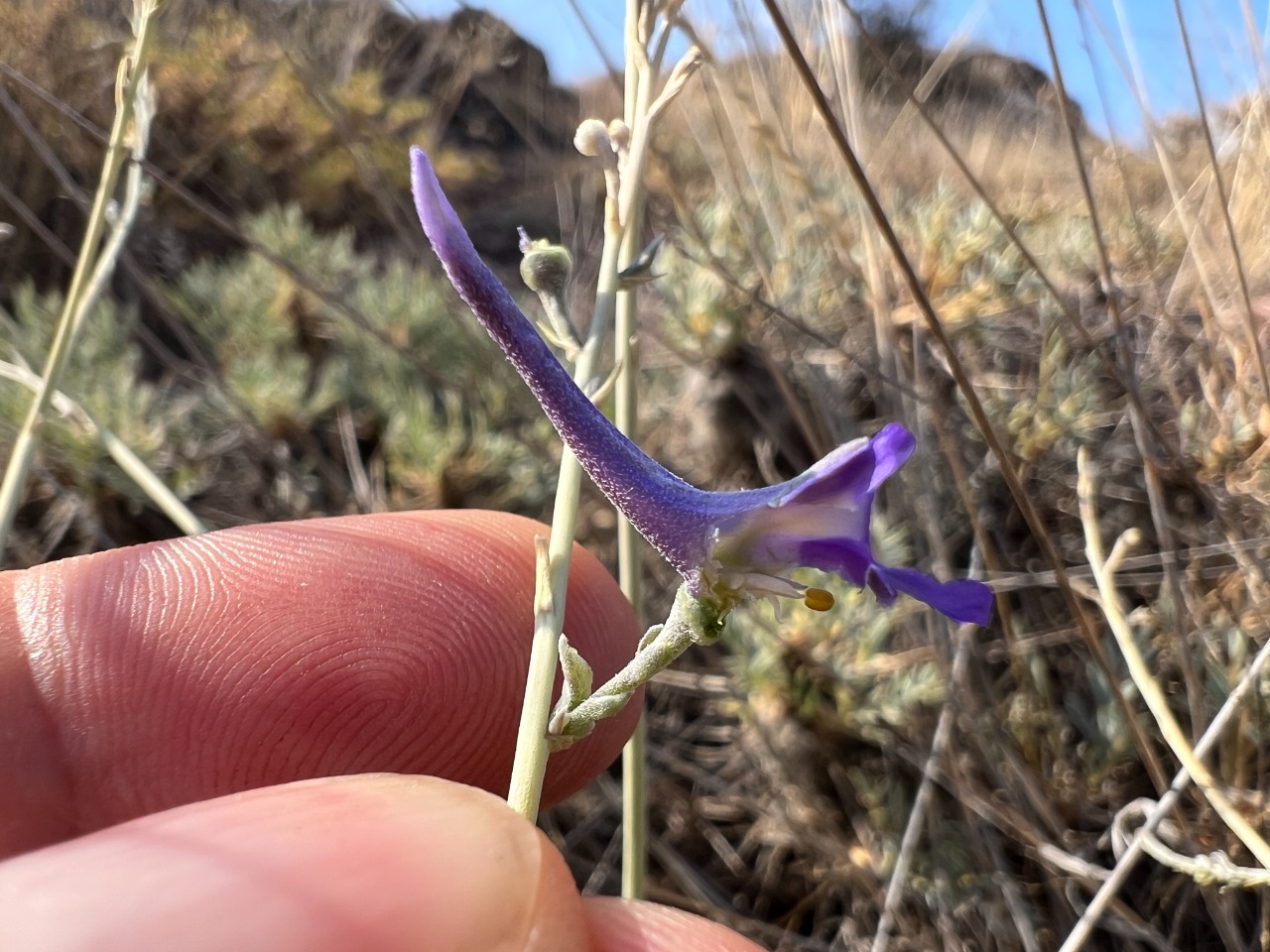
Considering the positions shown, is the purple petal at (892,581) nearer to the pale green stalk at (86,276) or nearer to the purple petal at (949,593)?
the purple petal at (949,593)

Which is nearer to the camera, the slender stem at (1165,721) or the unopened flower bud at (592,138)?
the unopened flower bud at (592,138)

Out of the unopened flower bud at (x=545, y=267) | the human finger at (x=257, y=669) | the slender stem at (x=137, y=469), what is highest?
the unopened flower bud at (x=545, y=267)

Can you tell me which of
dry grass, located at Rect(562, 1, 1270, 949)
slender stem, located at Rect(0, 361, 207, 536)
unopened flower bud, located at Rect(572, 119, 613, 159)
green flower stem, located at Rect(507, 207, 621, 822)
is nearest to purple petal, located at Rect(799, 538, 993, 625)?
green flower stem, located at Rect(507, 207, 621, 822)

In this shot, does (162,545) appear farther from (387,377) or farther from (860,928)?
(387,377)

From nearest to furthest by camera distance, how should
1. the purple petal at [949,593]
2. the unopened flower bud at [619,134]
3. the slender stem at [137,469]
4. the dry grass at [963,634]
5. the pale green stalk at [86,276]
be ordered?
the purple petal at [949,593]
the unopened flower bud at [619,134]
the pale green stalk at [86,276]
the slender stem at [137,469]
the dry grass at [963,634]

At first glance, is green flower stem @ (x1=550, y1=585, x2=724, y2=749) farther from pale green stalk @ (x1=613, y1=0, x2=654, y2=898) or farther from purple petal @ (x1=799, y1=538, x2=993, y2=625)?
pale green stalk @ (x1=613, y1=0, x2=654, y2=898)

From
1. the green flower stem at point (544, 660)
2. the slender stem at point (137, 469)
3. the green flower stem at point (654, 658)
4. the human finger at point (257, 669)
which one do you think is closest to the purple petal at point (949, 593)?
the green flower stem at point (654, 658)

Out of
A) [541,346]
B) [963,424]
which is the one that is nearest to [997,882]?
[963,424]
